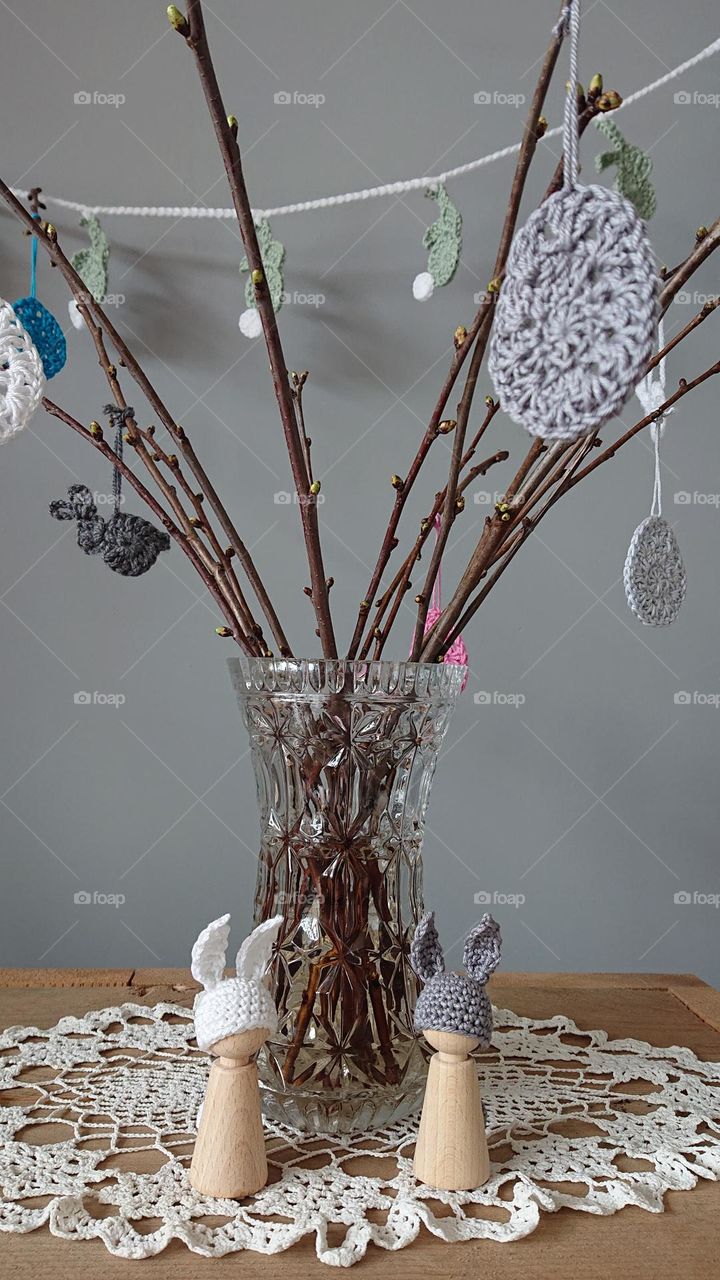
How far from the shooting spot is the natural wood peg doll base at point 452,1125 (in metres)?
0.51

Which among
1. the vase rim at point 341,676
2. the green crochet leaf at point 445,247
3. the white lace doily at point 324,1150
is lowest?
the white lace doily at point 324,1150

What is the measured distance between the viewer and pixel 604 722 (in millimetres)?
1521

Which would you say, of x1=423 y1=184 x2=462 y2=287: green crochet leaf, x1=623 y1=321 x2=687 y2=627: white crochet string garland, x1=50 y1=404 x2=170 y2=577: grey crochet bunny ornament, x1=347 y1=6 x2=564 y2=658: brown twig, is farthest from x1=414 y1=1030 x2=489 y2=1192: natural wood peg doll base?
x1=423 y1=184 x2=462 y2=287: green crochet leaf

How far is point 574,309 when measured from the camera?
43 centimetres

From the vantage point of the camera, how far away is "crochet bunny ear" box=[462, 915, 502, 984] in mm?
542

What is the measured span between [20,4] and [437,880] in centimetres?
144

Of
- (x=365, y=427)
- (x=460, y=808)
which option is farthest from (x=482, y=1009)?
(x=365, y=427)

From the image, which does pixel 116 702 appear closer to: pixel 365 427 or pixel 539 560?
pixel 365 427

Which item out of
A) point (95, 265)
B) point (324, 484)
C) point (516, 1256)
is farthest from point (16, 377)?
point (324, 484)

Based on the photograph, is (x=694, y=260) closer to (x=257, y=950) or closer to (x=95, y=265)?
(x=257, y=950)

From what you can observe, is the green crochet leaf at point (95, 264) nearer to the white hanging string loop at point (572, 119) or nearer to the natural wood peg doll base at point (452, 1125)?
the white hanging string loop at point (572, 119)

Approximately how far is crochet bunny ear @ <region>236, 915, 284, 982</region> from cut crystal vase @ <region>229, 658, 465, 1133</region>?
5cm

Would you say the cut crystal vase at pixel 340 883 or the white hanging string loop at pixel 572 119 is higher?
the white hanging string loop at pixel 572 119

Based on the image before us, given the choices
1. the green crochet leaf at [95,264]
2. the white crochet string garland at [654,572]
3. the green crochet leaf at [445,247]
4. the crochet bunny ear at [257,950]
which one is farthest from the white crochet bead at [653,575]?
the green crochet leaf at [95,264]
